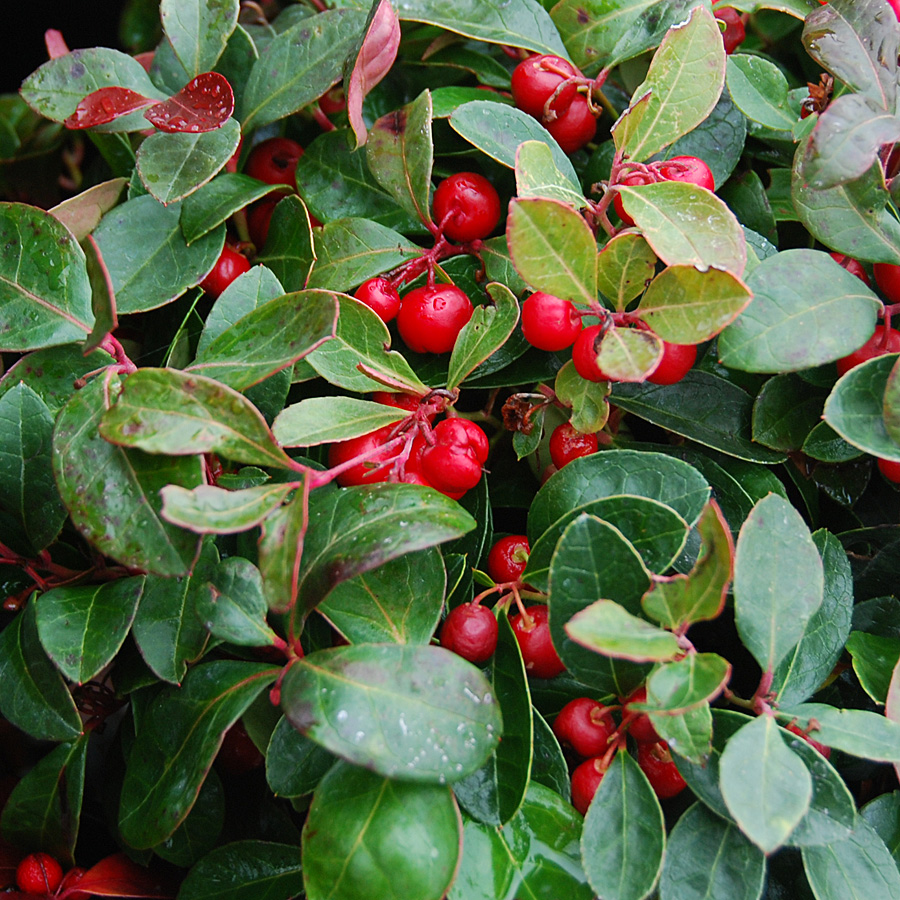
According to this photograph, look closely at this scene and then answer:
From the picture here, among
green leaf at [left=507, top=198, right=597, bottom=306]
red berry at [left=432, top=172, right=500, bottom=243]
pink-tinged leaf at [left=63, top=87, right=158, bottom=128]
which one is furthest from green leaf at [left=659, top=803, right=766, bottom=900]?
pink-tinged leaf at [left=63, top=87, right=158, bottom=128]

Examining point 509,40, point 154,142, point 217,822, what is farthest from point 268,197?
point 217,822

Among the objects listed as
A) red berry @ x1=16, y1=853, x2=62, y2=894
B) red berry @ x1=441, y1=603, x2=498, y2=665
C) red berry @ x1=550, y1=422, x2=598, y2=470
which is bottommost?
red berry @ x1=16, y1=853, x2=62, y2=894

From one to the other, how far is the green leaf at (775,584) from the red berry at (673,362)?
0.13 metres

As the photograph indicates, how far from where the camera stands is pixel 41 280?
0.71 metres

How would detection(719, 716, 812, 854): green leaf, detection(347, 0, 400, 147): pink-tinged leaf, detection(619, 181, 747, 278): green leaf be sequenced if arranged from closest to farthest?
detection(719, 716, 812, 854): green leaf < detection(619, 181, 747, 278): green leaf < detection(347, 0, 400, 147): pink-tinged leaf

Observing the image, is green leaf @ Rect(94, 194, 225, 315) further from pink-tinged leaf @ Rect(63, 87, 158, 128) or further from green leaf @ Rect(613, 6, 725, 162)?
green leaf @ Rect(613, 6, 725, 162)

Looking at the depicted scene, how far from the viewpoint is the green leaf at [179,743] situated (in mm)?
620

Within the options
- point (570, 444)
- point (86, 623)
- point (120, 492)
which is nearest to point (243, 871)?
point (86, 623)

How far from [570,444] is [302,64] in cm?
46

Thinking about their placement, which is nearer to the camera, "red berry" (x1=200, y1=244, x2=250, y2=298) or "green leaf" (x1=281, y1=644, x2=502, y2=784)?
"green leaf" (x1=281, y1=644, x2=502, y2=784)

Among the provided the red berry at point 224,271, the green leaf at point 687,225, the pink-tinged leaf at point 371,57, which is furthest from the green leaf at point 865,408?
the red berry at point 224,271

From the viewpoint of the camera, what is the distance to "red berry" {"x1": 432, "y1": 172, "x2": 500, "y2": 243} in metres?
0.79

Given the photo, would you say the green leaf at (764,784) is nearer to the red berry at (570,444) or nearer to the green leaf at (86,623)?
the red berry at (570,444)

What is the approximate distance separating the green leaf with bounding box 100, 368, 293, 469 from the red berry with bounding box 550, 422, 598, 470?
27 cm
